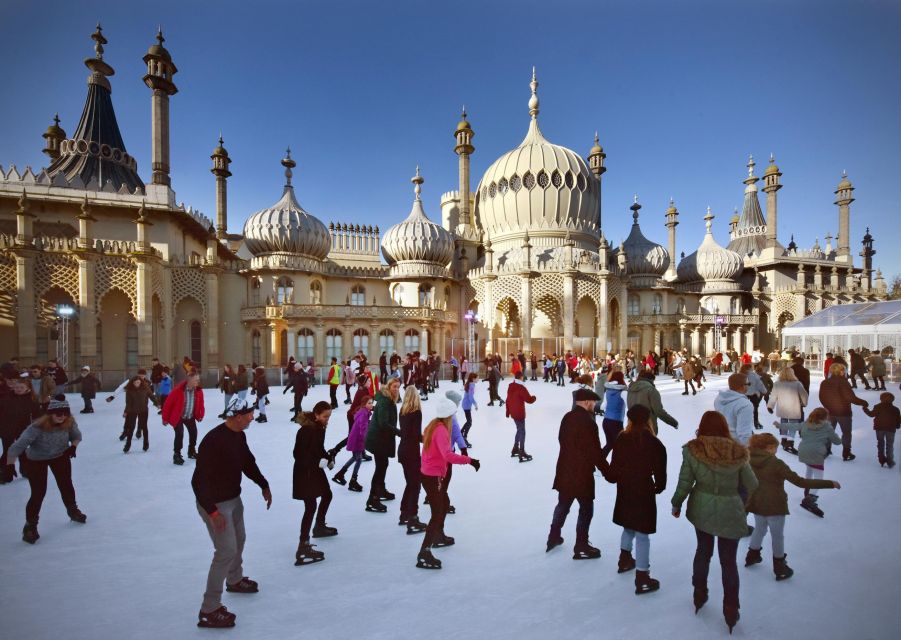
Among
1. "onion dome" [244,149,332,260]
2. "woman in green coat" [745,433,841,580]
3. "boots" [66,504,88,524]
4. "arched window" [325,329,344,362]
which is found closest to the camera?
"woman in green coat" [745,433,841,580]

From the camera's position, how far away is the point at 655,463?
371 centimetres

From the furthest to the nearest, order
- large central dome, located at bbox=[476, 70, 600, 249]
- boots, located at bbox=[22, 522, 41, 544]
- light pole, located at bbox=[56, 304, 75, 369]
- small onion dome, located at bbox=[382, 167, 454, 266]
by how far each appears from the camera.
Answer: large central dome, located at bbox=[476, 70, 600, 249] → small onion dome, located at bbox=[382, 167, 454, 266] → light pole, located at bbox=[56, 304, 75, 369] → boots, located at bbox=[22, 522, 41, 544]

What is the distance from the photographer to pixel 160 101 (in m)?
24.2

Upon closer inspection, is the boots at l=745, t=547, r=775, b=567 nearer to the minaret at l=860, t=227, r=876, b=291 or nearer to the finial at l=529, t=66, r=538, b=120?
the finial at l=529, t=66, r=538, b=120

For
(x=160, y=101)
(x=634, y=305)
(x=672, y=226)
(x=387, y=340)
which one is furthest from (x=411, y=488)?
(x=672, y=226)

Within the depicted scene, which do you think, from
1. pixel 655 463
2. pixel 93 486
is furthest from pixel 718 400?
pixel 93 486

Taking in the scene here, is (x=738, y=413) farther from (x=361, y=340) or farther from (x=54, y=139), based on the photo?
(x=54, y=139)

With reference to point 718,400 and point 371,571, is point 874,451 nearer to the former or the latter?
point 718,400

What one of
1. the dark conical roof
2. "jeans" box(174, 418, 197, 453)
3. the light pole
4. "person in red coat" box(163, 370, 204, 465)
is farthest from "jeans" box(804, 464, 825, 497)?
the dark conical roof

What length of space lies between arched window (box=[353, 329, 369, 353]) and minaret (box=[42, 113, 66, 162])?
21.0 metres

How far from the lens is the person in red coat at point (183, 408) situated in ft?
24.2

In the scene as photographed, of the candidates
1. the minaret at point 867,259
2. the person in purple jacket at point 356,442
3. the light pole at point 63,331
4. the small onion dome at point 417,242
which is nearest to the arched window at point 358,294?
the small onion dome at point 417,242

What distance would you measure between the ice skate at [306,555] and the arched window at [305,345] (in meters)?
21.6

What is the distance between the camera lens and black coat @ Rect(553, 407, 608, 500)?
13.8 ft
